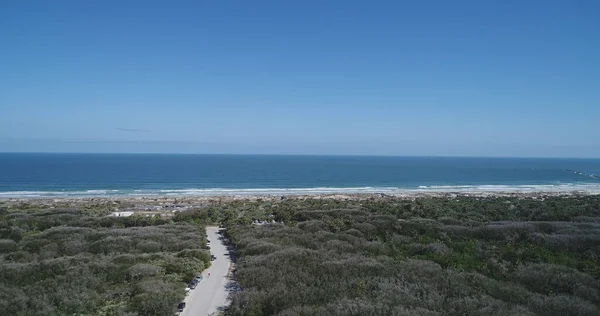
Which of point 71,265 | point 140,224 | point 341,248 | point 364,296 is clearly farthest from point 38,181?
point 364,296

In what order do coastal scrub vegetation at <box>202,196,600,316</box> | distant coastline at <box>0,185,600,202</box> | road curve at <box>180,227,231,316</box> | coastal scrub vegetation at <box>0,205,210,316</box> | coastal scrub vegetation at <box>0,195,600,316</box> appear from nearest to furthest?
1. coastal scrub vegetation at <box>202,196,600,316</box>
2. coastal scrub vegetation at <box>0,195,600,316</box>
3. coastal scrub vegetation at <box>0,205,210,316</box>
4. road curve at <box>180,227,231,316</box>
5. distant coastline at <box>0,185,600,202</box>

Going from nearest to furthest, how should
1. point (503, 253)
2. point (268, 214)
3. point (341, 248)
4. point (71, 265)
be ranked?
point (71, 265), point (503, 253), point (341, 248), point (268, 214)

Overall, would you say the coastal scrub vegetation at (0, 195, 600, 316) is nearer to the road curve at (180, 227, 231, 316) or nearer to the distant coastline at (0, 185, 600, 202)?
the road curve at (180, 227, 231, 316)

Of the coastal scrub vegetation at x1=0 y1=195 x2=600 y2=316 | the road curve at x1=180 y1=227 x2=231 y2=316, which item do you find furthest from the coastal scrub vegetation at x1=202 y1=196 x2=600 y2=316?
the road curve at x1=180 y1=227 x2=231 y2=316

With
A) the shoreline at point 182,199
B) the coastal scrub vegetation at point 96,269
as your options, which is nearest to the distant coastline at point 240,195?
the shoreline at point 182,199

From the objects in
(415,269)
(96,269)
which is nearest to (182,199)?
(96,269)

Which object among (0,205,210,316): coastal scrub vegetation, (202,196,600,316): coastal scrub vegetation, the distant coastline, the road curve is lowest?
the distant coastline

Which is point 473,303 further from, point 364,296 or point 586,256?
point 586,256

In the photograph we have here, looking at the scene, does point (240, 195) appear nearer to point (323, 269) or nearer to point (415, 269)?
point (323, 269)
